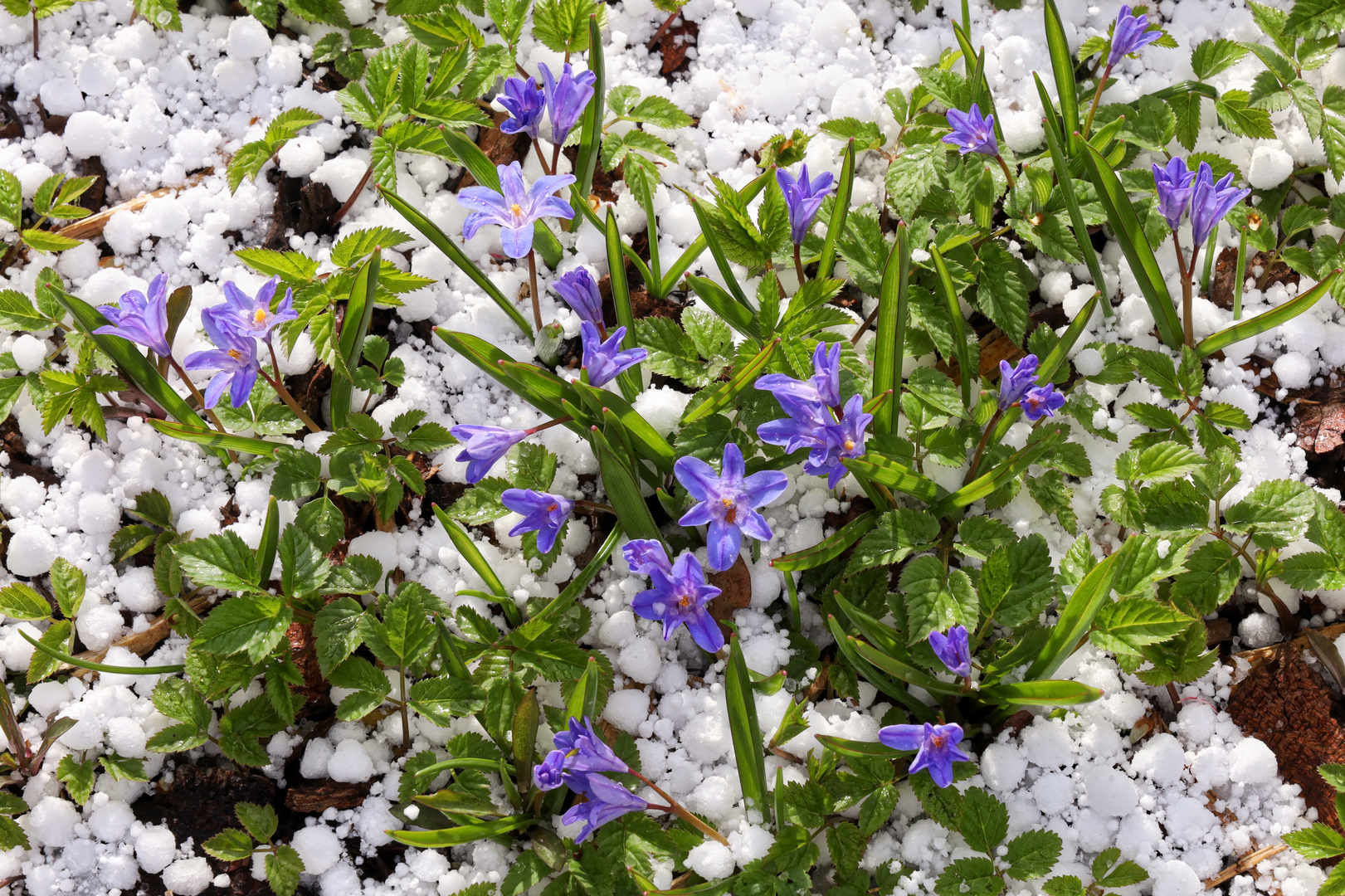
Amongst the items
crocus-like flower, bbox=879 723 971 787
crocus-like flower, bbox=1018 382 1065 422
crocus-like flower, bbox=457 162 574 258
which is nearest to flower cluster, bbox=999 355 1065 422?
crocus-like flower, bbox=1018 382 1065 422

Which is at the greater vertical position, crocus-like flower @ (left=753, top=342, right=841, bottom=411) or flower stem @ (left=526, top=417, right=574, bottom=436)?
crocus-like flower @ (left=753, top=342, right=841, bottom=411)

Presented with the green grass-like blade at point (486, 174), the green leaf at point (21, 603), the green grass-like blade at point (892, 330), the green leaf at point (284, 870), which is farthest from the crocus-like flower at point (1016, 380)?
the green leaf at point (21, 603)

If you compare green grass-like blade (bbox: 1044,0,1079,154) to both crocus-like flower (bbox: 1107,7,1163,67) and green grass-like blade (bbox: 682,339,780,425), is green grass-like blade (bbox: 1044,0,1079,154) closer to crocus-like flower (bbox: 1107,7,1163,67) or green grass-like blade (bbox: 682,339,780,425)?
crocus-like flower (bbox: 1107,7,1163,67)

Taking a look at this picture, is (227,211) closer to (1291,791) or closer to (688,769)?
(688,769)

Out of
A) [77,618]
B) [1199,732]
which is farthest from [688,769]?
[77,618]

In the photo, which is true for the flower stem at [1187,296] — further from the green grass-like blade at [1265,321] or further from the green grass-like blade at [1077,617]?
the green grass-like blade at [1077,617]

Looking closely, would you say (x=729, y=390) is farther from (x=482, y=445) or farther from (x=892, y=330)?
(x=482, y=445)
